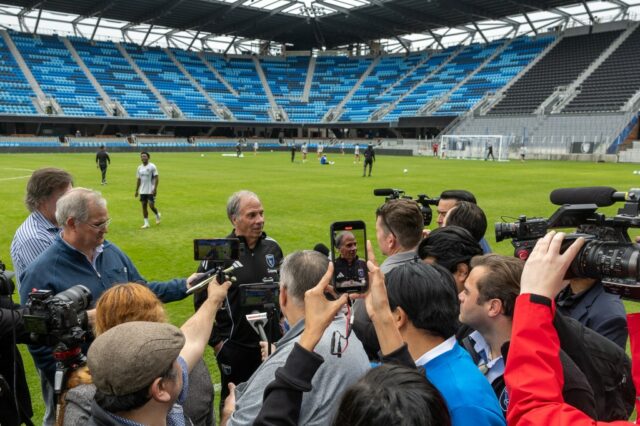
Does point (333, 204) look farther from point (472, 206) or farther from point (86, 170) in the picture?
point (86, 170)

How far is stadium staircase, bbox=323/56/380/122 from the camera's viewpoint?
218 ft

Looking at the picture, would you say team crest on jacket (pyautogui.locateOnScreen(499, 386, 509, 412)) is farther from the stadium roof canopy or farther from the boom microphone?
the stadium roof canopy

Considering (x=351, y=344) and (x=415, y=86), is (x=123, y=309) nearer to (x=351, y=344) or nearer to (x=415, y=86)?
(x=351, y=344)

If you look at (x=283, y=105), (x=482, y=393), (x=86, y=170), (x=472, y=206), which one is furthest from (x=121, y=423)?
(x=283, y=105)

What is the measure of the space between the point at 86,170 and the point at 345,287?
27218 millimetres

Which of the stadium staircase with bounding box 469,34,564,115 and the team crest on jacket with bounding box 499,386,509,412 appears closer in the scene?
the team crest on jacket with bounding box 499,386,509,412

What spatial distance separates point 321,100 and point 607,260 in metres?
70.3

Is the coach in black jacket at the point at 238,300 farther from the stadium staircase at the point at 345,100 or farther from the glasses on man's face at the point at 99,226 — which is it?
the stadium staircase at the point at 345,100

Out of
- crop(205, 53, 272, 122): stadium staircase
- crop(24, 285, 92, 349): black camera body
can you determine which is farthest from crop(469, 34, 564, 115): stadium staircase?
crop(24, 285, 92, 349): black camera body

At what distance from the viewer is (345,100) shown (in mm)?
69125

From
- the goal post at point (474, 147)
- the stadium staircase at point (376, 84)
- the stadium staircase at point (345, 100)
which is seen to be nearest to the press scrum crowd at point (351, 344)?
the goal post at point (474, 147)

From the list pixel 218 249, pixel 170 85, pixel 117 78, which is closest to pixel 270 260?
pixel 218 249

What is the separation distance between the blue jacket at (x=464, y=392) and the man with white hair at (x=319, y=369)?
342mm

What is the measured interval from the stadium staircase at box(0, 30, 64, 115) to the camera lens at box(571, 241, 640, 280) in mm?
57032
